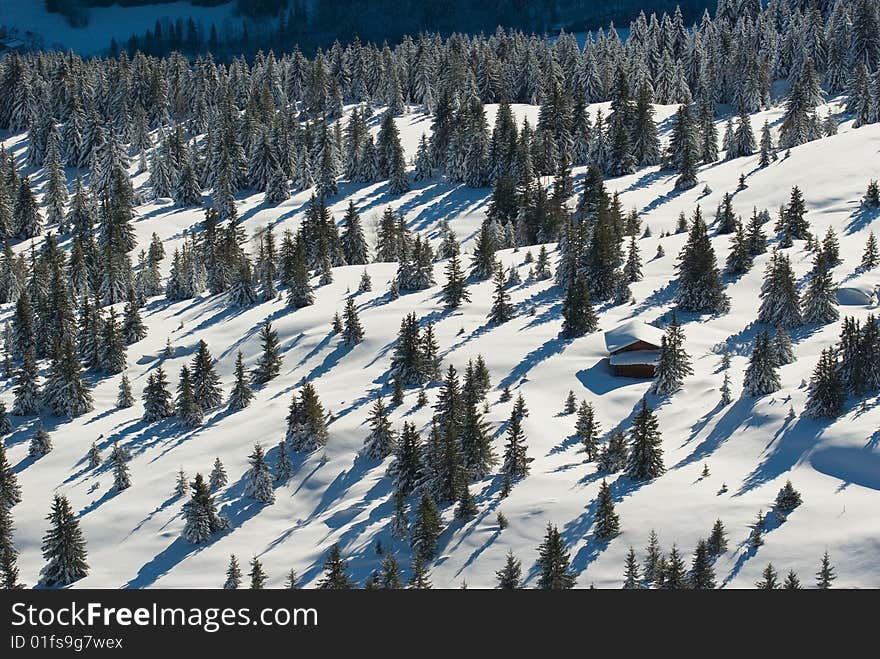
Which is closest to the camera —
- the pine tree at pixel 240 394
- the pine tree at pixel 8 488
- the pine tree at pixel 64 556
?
the pine tree at pixel 64 556

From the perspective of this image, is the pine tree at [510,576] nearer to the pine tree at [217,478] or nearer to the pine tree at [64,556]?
the pine tree at [217,478]

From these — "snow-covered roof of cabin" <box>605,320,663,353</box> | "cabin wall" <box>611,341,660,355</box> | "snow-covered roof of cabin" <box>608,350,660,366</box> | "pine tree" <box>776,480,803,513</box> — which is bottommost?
"pine tree" <box>776,480,803,513</box>

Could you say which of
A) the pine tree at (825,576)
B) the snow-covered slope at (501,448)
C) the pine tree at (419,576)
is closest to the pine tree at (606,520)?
the snow-covered slope at (501,448)

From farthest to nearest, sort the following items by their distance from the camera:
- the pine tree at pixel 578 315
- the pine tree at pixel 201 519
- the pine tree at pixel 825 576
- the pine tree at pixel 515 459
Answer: the pine tree at pixel 578 315, the pine tree at pixel 201 519, the pine tree at pixel 515 459, the pine tree at pixel 825 576

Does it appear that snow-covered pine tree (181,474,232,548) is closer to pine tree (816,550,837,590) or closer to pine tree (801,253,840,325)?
pine tree (816,550,837,590)

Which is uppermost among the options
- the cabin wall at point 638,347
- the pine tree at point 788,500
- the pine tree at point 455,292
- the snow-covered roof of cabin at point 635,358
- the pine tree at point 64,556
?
the pine tree at point 455,292

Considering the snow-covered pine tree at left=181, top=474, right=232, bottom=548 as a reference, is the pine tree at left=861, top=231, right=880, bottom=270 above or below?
above

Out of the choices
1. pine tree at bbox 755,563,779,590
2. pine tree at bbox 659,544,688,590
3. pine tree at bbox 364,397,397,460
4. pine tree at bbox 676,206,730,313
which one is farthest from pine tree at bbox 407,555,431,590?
pine tree at bbox 676,206,730,313
